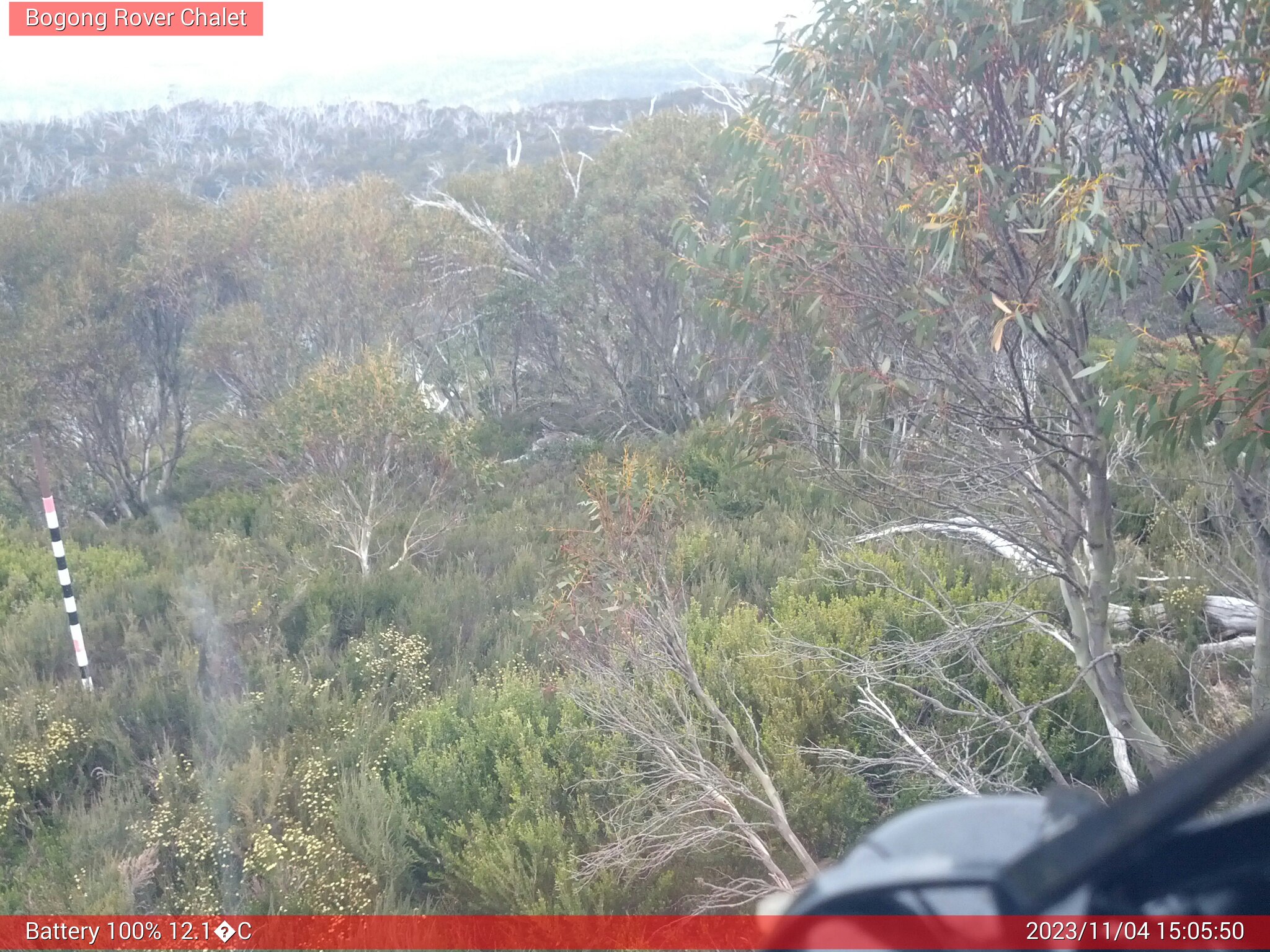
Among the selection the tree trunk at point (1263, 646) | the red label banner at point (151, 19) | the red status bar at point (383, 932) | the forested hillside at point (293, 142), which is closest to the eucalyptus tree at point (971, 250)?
the tree trunk at point (1263, 646)

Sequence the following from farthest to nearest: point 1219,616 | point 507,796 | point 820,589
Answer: point 820,589 → point 1219,616 → point 507,796

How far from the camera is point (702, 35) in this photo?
1845cm

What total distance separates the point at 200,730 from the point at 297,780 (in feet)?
3.59

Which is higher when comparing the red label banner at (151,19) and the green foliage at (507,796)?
the red label banner at (151,19)

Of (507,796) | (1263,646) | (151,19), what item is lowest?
(507,796)

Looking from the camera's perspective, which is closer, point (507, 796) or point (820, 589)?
point (507, 796)

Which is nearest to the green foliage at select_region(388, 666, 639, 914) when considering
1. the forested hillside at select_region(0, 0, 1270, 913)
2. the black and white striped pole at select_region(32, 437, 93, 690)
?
the forested hillside at select_region(0, 0, 1270, 913)

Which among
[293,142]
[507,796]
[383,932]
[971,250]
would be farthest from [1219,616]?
[293,142]

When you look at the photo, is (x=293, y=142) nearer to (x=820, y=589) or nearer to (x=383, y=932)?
(x=820, y=589)

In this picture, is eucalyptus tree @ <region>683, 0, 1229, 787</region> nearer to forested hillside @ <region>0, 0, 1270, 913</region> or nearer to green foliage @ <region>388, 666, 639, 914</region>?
forested hillside @ <region>0, 0, 1270, 913</region>

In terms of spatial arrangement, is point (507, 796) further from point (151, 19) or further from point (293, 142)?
point (293, 142)

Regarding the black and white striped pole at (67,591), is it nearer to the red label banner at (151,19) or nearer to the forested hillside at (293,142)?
the red label banner at (151,19)

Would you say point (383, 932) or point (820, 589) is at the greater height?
point (820, 589)

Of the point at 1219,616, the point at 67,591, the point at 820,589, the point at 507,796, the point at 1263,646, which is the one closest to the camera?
the point at 1263,646
